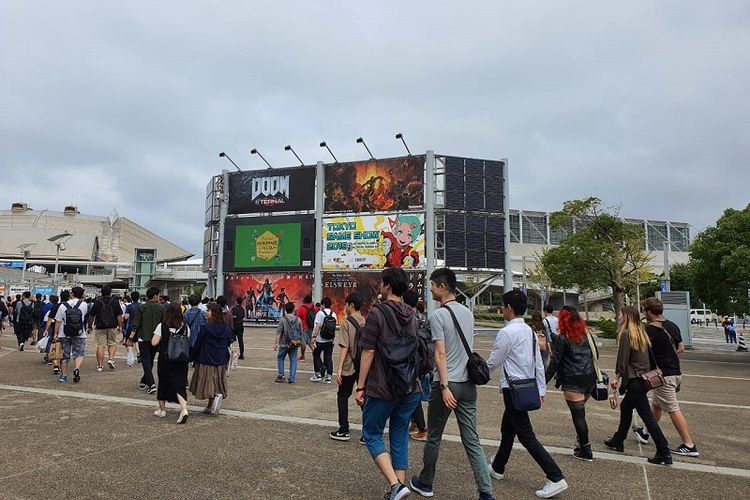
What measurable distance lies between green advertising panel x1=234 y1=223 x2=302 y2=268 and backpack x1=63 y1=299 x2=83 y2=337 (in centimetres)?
2388

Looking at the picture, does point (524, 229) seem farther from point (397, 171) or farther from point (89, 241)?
point (89, 241)

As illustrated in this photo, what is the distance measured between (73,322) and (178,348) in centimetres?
400

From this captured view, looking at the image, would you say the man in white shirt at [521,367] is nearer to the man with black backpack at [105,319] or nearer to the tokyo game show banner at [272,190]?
the man with black backpack at [105,319]

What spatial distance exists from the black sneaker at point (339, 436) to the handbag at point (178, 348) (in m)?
2.17

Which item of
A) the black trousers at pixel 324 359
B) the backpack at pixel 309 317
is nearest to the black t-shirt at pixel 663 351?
the black trousers at pixel 324 359

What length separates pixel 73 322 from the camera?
909 centimetres

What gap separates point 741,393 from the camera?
987 cm

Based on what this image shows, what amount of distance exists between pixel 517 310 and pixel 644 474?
2.17 m

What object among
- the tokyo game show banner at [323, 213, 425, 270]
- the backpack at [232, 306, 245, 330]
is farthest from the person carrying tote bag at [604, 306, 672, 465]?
the tokyo game show banner at [323, 213, 425, 270]

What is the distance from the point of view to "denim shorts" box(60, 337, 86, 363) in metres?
9.23

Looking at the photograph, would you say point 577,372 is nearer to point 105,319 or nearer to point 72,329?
point 72,329

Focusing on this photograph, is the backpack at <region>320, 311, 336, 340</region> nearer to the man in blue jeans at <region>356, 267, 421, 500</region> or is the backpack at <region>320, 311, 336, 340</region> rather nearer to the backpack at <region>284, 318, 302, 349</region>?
the backpack at <region>284, 318, 302, 349</region>

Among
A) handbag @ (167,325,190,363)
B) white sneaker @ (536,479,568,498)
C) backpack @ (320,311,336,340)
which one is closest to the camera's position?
white sneaker @ (536,479,568,498)

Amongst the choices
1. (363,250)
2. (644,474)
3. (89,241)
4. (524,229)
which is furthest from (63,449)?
(89,241)
